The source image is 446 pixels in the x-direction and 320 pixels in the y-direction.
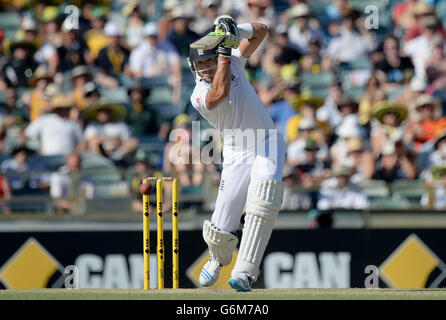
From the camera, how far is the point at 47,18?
1509cm

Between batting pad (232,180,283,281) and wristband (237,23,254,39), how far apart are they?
109 centimetres

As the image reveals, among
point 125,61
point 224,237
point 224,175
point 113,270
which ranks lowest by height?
point 113,270

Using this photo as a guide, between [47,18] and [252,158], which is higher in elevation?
[47,18]

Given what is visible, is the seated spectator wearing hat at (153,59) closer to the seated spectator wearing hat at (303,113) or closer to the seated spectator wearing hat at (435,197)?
the seated spectator wearing hat at (303,113)

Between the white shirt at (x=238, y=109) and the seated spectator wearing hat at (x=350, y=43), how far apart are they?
270 inches

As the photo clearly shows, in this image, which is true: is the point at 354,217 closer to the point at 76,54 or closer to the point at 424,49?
the point at 424,49

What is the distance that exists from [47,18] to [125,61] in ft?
4.98

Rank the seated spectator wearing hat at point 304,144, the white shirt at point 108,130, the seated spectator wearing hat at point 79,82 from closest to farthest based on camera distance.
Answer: the seated spectator wearing hat at point 304,144 < the white shirt at point 108,130 < the seated spectator wearing hat at point 79,82

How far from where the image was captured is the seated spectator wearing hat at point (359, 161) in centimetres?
1173

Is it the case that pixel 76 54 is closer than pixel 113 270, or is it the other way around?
pixel 113 270

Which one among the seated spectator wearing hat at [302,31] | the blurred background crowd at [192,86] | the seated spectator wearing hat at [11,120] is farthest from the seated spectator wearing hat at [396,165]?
the seated spectator wearing hat at [11,120]
